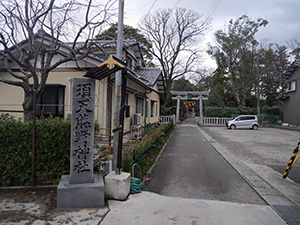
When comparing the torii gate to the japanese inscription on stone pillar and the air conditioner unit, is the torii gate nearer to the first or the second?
the air conditioner unit

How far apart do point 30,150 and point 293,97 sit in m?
30.3

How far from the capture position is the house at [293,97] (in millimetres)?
25141

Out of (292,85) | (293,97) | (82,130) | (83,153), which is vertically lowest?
(83,153)

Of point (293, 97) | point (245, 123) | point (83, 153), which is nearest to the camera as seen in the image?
point (83, 153)

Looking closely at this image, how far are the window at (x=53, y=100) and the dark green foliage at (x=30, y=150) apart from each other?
18.0 ft

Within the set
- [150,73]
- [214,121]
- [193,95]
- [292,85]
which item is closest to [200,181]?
[150,73]

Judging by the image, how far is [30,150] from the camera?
15.1 ft

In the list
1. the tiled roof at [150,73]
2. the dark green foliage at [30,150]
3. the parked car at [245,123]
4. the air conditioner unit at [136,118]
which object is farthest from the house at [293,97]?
the dark green foliage at [30,150]

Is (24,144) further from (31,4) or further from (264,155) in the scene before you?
(264,155)

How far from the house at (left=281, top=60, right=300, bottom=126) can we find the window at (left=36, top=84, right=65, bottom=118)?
86.5 ft

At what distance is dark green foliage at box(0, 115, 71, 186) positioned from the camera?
455 centimetres

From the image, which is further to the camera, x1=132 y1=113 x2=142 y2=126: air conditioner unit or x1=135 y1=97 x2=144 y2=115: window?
x1=135 y1=97 x2=144 y2=115: window

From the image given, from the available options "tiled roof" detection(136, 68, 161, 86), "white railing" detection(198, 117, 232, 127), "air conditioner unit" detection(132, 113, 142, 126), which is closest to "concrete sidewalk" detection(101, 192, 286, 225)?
"air conditioner unit" detection(132, 113, 142, 126)

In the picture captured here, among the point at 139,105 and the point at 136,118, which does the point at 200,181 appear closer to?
the point at 136,118
